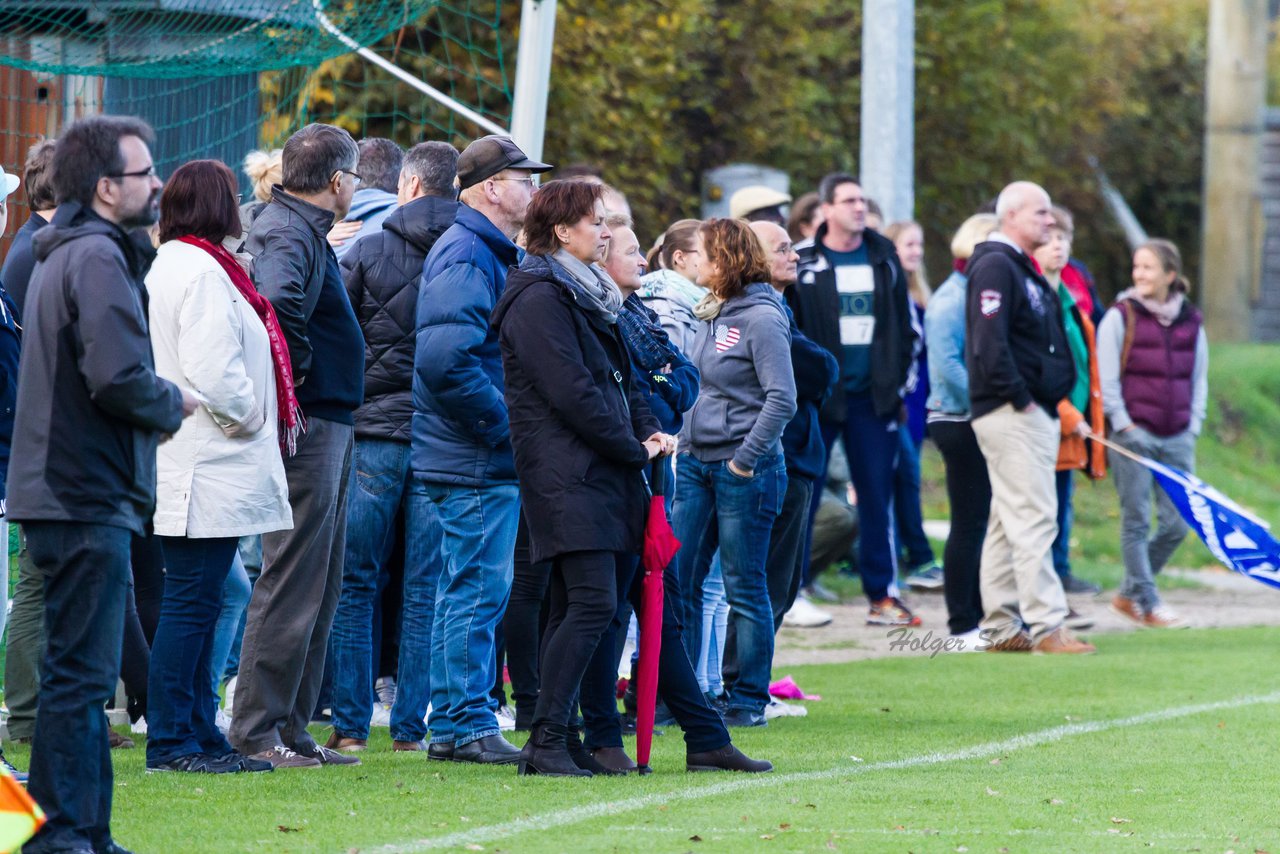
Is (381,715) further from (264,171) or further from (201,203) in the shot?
(201,203)

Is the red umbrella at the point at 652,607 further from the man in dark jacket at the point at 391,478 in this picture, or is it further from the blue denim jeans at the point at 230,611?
the blue denim jeans at the point at 230,611

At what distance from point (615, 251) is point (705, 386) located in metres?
1.26

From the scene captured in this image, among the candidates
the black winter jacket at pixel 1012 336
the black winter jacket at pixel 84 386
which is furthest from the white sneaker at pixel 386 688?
the black winter jacket at pixel 1012 336

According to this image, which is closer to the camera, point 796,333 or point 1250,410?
point 796,333

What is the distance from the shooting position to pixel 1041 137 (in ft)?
79.5

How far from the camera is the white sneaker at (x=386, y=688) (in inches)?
326

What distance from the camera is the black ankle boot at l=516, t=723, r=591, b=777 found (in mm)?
6328

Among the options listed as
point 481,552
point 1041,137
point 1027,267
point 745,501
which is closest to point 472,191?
point 481,552

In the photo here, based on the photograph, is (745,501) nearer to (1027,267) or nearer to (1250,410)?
(1027,267)

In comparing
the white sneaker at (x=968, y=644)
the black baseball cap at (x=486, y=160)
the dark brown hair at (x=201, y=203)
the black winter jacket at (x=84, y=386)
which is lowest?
the white sneaker at (x=968, y=644)

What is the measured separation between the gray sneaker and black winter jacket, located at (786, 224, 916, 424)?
5.14m

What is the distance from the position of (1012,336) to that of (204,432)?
5.26m

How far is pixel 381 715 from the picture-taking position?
26.4 feet

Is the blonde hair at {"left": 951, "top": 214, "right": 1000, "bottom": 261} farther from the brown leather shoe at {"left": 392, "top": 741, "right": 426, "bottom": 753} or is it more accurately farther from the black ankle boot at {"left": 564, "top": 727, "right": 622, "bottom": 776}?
the black ankle boot at {"left": 564, "top": 727, "right": 622, "bottom": 776}
